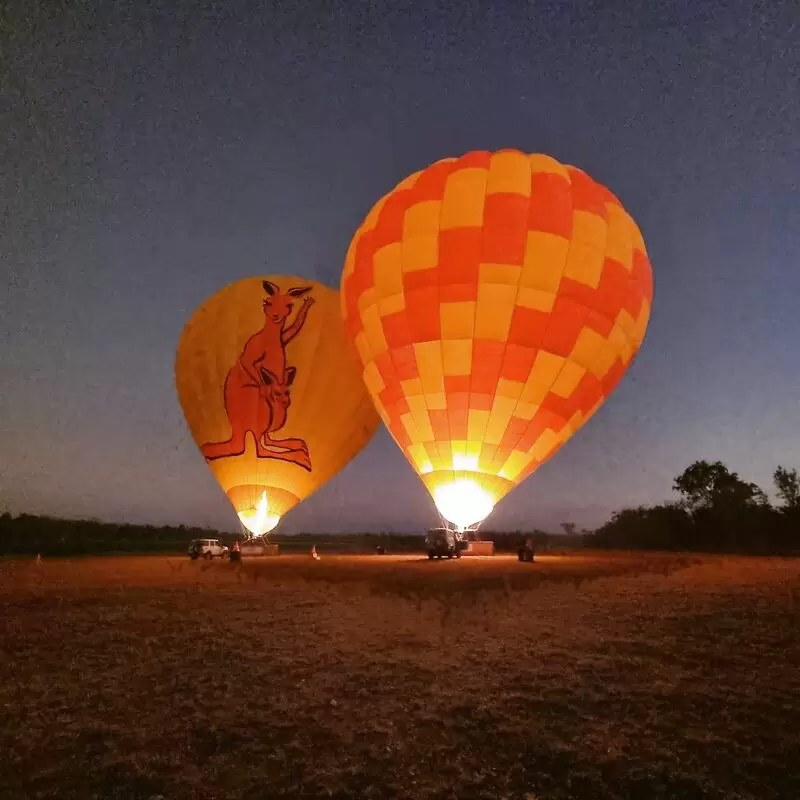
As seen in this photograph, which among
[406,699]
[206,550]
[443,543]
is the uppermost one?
[443,543]

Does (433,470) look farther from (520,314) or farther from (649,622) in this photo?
(649,622)

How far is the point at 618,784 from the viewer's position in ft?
14.6

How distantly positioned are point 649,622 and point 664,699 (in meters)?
2.63

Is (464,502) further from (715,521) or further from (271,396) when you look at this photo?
(715,521)

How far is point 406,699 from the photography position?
5.77 metres

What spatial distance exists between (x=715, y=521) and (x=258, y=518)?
95.8 ft

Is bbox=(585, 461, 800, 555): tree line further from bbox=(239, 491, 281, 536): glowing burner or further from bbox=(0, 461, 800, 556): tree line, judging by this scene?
bbox=(239, 491, 281, 536): glowing burner

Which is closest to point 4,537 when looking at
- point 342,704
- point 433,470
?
point 433,470

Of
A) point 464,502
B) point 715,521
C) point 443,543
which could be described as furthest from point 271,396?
point 715,521

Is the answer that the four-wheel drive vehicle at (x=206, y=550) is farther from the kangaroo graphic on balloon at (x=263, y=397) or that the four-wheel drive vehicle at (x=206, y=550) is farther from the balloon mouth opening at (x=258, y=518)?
the kangaroo graphic on balloon at (x=263, y=397)

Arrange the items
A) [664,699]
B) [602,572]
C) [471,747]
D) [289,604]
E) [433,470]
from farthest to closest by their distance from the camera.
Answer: [433,470] < [602,572] < [289,604] < [664,699] < [471,747]

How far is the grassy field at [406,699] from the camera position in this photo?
4.58m

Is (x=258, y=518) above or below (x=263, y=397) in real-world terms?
below

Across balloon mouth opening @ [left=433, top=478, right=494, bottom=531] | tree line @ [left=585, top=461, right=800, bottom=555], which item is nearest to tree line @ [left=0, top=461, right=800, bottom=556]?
tree line @ [left=585, top=461, right=800, bottom=555]
